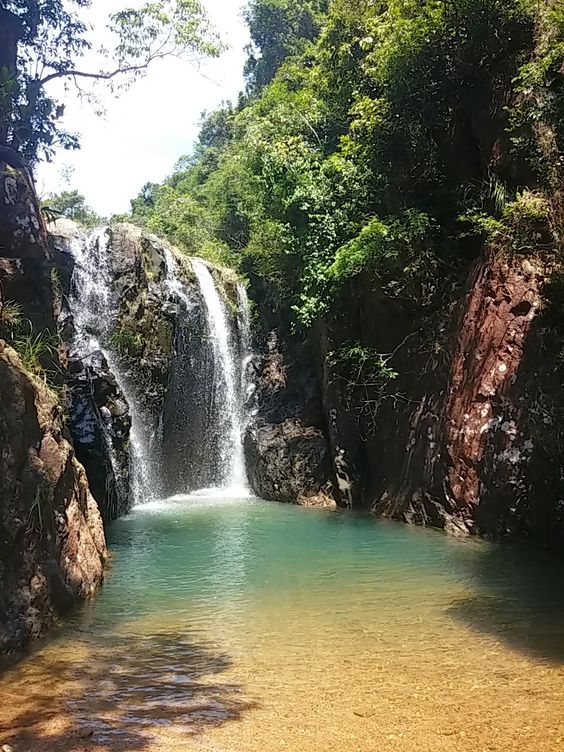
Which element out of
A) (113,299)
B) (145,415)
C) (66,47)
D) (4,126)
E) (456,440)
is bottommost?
(456,440)

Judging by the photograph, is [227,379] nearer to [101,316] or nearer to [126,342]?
[126,342]

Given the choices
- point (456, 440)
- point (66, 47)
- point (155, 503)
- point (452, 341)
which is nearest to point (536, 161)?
point (452, 341)

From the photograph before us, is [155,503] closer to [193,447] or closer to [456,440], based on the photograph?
[193,447]

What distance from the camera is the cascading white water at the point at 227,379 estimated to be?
1912 centimetres

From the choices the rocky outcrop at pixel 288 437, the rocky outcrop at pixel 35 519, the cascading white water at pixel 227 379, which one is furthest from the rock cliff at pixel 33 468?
the cascading white water at pixel 227 379

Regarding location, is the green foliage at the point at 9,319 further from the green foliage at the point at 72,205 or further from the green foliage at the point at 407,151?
the green foliage at the point at 72,205

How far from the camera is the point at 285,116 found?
20.1m

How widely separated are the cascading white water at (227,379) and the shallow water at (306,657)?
336 inches

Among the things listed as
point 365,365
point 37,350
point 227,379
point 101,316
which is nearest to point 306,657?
point 37,350

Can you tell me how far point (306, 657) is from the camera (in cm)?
588

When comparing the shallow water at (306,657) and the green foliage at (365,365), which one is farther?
the green foliage at (365,365)

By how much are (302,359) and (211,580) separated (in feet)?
35.9

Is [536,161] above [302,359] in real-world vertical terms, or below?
above

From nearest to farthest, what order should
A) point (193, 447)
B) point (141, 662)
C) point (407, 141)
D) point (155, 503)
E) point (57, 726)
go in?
point (57, 726), point (141, 662), point (407, 141), point (155, 503), point (193, 447)
